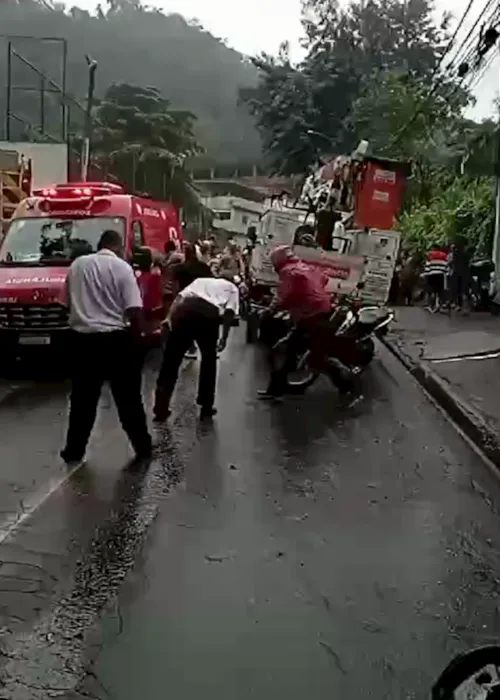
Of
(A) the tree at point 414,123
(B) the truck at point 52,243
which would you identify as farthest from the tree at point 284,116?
(B) the truck at point 52,243

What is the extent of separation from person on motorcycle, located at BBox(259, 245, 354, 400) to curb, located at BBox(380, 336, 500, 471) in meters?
1.56

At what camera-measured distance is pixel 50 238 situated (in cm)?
1723

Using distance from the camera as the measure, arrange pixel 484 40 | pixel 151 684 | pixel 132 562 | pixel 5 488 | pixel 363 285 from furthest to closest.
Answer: pixel 363 285 < pixel 484 40 < pixel 5 488 < pixel 132 562 < pixel 151 684

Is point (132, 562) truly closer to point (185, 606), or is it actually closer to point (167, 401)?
point (185, 606)

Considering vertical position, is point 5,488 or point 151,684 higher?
point 151,684

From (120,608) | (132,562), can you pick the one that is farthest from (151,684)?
(132,562)

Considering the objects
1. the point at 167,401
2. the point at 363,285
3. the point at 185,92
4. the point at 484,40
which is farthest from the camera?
the point at 185,92

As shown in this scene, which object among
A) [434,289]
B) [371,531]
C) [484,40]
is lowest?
[434,289]

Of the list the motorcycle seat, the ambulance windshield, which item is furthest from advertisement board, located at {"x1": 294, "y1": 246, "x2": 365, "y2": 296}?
the ambulance windshield

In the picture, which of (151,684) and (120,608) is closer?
(151,684)

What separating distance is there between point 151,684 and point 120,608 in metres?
1.06

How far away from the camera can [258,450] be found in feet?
34.3

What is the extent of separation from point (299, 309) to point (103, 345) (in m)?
4.32

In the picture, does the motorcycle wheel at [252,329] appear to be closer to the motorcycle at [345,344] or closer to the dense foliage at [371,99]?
the motorcycle at [345,344]
